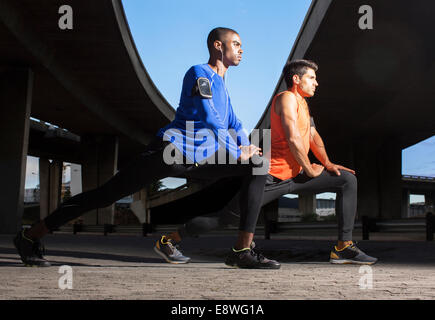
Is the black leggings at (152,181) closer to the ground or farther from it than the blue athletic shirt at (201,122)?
closer to the ground

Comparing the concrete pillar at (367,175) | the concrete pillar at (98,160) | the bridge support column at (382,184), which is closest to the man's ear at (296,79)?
the concrete pillar at (98,160)

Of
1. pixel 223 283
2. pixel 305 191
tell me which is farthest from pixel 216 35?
pixel 223 283

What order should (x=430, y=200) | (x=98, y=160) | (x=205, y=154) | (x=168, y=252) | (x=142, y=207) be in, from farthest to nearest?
(x=430, y=200), (x=142, y=207), (x=98, y=160), (x=168, y=252), (x=205, y=154)

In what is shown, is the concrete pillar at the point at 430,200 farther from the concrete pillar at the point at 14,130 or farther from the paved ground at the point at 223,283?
the paved ground at the point at 223,283

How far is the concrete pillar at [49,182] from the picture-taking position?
64812 millimetres

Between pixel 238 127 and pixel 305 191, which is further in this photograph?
pixel 305 191

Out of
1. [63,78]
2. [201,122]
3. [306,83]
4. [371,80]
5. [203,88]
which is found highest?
[371,80]

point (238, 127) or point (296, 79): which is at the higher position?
point (296, 79)

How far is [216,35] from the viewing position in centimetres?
473

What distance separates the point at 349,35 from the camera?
66.7ft

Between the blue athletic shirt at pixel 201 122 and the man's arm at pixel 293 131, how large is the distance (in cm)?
55

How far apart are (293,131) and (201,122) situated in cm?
88

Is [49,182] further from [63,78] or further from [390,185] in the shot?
[63,78]
